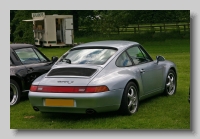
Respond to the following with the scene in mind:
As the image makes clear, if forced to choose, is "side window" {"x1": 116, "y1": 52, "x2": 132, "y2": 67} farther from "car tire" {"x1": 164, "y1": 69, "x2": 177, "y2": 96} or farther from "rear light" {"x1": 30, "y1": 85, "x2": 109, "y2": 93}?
"car tire" {"x1": 164, "y1": 69, "x2": 177, "y2": 96}

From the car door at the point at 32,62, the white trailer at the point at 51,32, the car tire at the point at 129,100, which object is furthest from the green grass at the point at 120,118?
the white trailer at the point at 51,32

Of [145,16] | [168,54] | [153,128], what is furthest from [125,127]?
[168,54]

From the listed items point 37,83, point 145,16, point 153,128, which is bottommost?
point 153,128

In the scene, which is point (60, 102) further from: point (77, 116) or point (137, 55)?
point (137, 55)

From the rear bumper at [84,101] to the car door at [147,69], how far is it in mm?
1006

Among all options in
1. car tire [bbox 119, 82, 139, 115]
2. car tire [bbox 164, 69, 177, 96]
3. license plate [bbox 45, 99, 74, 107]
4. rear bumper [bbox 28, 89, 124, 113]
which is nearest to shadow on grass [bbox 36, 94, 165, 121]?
car tire [bbox 119, 82, 139, 115]

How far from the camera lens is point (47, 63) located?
10023mm

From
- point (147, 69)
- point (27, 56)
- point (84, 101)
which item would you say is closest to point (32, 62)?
point (27, 56)

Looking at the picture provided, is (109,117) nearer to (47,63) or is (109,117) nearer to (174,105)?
(174,105)

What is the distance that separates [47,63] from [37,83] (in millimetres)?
2314

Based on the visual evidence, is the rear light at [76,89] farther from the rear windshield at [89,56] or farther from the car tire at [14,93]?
the car tire at [14,93]

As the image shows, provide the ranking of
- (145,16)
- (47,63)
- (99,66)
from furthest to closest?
(47,63), (145,16), (99,66)

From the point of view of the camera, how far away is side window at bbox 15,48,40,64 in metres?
9.59

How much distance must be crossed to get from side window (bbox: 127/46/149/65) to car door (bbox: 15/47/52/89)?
203 cm
